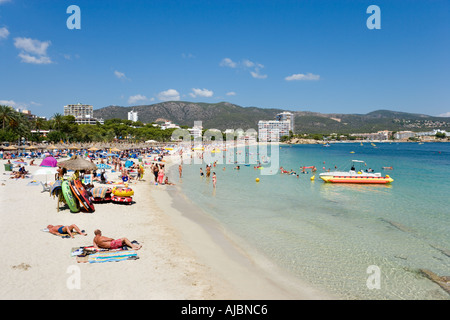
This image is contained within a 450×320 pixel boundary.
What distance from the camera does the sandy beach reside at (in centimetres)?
577

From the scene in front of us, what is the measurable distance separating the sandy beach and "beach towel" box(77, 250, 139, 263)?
0.16m

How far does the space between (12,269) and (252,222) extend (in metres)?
8.56

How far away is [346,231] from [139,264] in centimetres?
850

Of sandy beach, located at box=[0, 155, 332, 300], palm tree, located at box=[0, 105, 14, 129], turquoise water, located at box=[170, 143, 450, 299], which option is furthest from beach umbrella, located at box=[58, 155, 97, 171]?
palm tree, located at box=[0, 105, 14, 129]

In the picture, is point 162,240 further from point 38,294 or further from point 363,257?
point 363,257

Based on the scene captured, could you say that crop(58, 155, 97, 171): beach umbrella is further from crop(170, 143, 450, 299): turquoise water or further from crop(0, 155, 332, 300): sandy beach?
crop(170, 143, 450, 299): turquoise water

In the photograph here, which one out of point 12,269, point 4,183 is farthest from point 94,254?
point 4,183

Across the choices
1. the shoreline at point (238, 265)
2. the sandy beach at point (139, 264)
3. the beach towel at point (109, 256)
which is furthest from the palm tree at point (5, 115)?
the beach towel at point (109, 256)

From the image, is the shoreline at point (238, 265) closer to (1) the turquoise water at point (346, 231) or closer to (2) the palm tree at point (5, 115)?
(1) the turquoise water at point (346, 231)

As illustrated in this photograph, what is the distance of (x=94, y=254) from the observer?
7.13m

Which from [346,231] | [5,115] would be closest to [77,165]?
[346,231]

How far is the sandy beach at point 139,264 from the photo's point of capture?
577cm

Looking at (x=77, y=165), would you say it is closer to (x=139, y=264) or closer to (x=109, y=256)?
(x=109, y=256)

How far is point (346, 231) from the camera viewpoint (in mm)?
11344
